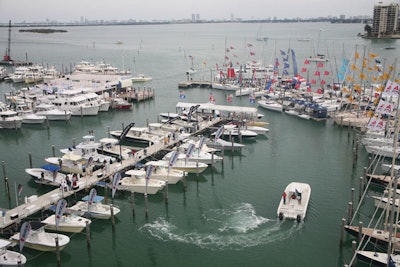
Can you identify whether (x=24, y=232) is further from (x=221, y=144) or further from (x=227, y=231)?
(x=221, y=144)

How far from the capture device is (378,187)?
45000 mm

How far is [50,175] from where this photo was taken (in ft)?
149

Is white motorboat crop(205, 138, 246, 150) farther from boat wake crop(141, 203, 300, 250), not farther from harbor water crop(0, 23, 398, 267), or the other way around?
boat wake crop(141, 203, 300, 250)

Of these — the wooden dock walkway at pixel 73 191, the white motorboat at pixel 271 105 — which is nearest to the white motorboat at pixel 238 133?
the wooden dock walkway at pixel 73 191

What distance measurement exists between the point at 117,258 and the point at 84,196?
10.6 meters

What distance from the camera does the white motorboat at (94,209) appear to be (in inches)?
1501

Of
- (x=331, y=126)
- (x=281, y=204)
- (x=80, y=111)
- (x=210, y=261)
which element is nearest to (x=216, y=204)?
(x=281, y=204)

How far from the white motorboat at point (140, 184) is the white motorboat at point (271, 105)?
137ft

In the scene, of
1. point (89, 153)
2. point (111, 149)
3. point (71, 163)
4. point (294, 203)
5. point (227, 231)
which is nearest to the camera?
point (227, 231)

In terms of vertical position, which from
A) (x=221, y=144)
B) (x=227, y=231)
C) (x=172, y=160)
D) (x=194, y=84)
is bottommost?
(x=227, y=231)

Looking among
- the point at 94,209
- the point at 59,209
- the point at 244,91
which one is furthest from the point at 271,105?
the point at 59,209

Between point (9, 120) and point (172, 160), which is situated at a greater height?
point (9, 120)

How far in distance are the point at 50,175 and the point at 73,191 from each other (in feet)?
18.1

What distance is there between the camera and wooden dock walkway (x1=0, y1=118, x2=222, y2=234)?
117ft
